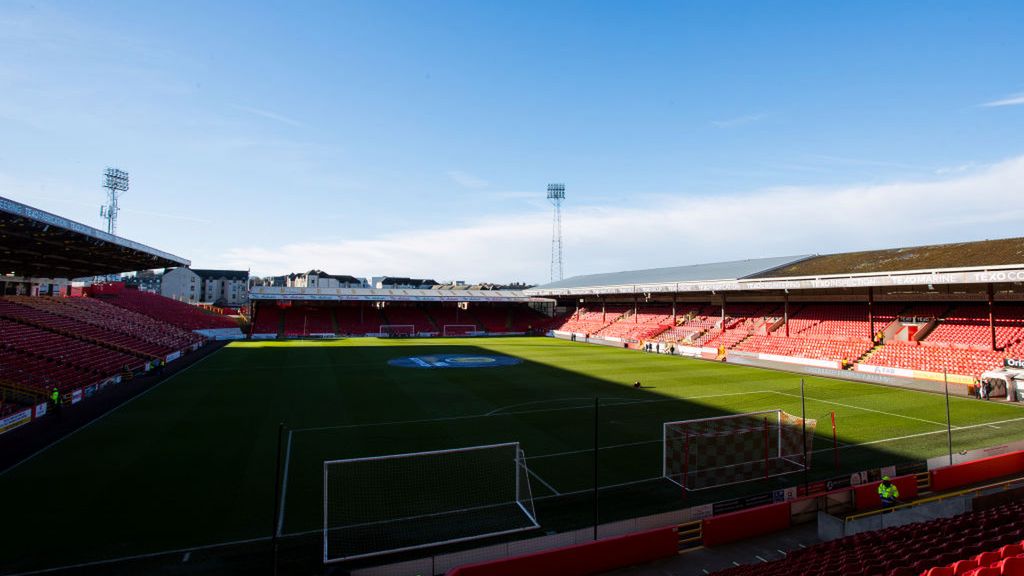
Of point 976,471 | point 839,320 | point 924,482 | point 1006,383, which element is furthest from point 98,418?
point 839,320

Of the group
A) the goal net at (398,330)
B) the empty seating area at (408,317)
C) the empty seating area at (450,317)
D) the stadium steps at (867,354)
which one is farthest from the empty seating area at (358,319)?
the stadium steps at (867,354)

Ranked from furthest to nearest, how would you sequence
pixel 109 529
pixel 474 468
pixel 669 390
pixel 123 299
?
pixel 123 299 → pixel 669 390 → pixel 474 468 → pixel 109 529

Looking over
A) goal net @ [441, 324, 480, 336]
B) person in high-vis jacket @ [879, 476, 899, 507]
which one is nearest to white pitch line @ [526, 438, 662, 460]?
person in high-vis jacket @ [879, 476, 899, 507]

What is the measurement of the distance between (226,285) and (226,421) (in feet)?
438

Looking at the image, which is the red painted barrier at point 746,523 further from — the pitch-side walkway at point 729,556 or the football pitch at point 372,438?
the football pitch at point 372,438

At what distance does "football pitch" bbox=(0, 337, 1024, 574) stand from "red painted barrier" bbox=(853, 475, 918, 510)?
2040 millimetres

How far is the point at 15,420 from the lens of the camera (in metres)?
20.0

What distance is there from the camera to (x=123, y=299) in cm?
5756

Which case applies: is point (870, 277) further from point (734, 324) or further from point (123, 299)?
point (123, 299)

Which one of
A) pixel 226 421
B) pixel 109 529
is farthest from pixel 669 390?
pixel 109 529

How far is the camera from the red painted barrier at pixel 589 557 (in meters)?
9.52

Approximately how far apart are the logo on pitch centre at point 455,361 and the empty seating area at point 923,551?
2974cm

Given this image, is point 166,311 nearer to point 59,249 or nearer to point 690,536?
point 59,249

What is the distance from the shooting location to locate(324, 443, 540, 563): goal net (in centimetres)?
1143
